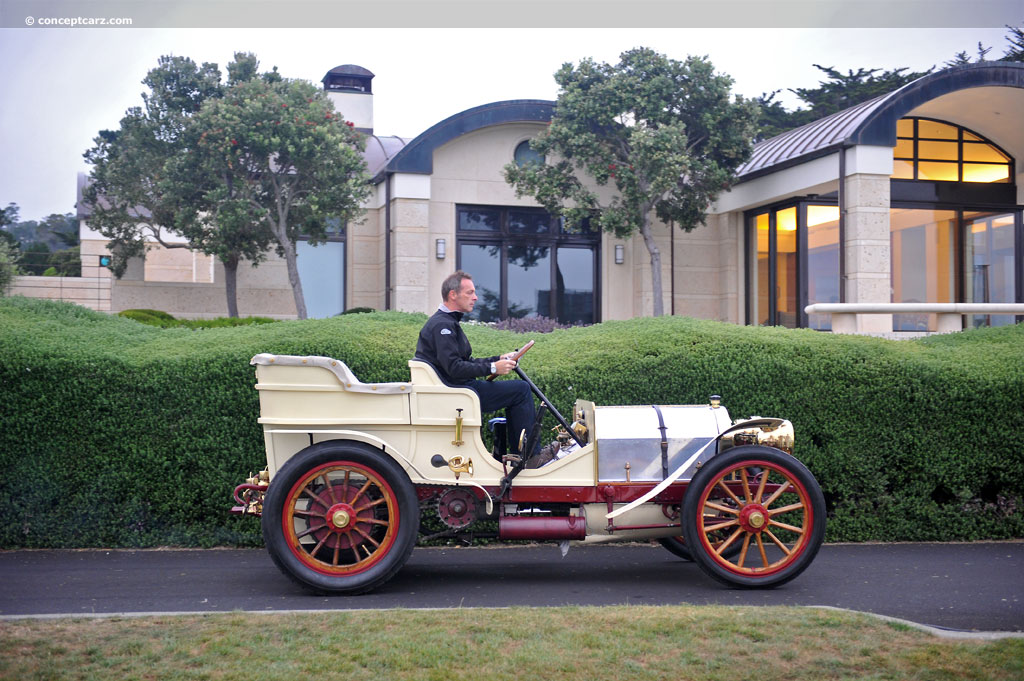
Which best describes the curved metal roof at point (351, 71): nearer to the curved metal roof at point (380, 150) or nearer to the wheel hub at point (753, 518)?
the curved metal roof at point (380, 150)

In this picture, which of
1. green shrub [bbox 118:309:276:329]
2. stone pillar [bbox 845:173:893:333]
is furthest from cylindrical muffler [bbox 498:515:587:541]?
stone pillar [bbox 845:173:893:333]

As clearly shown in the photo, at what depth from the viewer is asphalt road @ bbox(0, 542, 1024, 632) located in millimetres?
5469

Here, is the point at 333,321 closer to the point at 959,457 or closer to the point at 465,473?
the point at 465,473

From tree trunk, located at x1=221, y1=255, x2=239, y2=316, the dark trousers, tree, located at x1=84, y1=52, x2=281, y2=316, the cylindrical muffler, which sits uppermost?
tree, located at x1=84, y1=52, x2=281, y2=316

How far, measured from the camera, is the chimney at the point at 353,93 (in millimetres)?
33219

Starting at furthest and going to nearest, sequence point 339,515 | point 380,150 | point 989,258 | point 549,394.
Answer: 1. point 380,150
2. point 989,258
3. point 549,394
4. point 339,515

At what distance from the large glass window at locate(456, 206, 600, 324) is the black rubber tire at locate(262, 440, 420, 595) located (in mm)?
16275

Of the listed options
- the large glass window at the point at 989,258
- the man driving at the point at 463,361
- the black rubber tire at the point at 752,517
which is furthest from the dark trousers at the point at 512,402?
the large glass window at the point at 989,258

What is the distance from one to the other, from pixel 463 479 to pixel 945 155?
63.9 ft

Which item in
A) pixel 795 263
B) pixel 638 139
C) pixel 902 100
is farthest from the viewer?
pixel 795 263

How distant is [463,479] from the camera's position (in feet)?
19.7

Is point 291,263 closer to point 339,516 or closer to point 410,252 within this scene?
point 410,252

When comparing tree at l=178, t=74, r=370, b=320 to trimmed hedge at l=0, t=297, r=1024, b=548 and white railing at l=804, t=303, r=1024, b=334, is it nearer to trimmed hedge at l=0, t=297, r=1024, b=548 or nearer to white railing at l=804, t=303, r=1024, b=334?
white railing at l=804, t=303, r=1024, b=334

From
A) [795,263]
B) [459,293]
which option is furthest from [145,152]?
[459,293]
